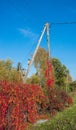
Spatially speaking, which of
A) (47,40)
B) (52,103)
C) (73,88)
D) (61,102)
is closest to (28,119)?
(52,103)

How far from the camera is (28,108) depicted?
1262cm

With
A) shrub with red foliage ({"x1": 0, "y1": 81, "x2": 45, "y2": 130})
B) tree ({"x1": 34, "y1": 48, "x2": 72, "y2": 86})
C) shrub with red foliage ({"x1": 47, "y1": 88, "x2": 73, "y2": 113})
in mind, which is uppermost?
tree ({"x1": 34, "y1": 48, "x2": 72, "y2": 86})

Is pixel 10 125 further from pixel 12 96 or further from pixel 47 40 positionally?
pixel 47 40

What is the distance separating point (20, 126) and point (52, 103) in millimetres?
7418

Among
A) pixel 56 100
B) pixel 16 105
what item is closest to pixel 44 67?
pixel 56 100

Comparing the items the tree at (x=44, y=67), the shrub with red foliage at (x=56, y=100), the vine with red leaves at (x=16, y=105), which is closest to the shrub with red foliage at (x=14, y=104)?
the vine with red leaves at (x=16, y=105)

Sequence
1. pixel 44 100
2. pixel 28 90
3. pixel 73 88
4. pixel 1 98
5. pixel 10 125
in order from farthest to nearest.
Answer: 1. pixel 73 88
2. pixel 44 100
3. pixel 28 90
4. pixel 10 125
5. pixel 1 98

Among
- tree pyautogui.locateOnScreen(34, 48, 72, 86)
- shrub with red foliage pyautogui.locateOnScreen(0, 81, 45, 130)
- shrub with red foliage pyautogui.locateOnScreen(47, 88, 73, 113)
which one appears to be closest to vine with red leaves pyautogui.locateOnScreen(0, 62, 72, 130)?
shrub with red foliage pyautogui.locateOnScreen(0, 81, 45, 130)

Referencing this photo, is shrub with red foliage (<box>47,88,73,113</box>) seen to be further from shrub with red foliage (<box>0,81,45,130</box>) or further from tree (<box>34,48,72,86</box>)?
tree (<box>34,48,72,86</box>)

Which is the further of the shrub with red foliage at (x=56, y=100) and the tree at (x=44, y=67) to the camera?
the tree at (x=44, y=67)

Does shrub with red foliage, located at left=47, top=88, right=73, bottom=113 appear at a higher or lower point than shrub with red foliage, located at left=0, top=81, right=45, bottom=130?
higher

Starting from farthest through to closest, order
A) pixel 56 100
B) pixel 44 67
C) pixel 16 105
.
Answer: pixel 44 67 → pixel 56 100 → pixel 16 105

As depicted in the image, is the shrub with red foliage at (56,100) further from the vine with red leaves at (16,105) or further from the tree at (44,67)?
the tree at (44,67)

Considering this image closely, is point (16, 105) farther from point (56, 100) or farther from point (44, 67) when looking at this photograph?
point (44, 67)
